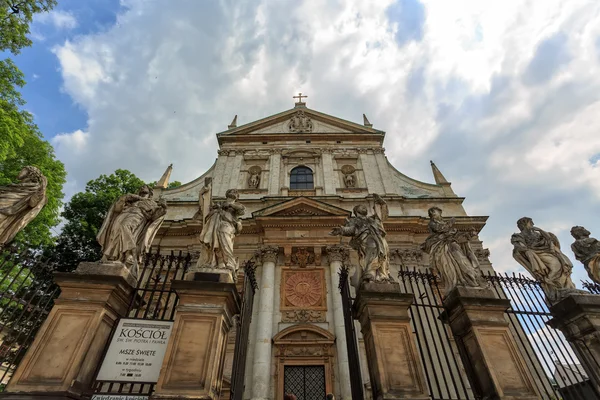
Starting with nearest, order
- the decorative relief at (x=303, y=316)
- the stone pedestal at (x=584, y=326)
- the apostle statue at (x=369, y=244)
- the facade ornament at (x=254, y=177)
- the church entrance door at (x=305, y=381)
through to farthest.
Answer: the stone pedestal at (x=584, y=326) → the apostle statue at (x=369, y=244) → the church entrance door at (x=305, y=381) → the decorative relief at (x=303, y=316) → the facade ornament at (x=254, y=177)

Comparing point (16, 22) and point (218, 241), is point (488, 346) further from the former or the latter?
point (16, 22)

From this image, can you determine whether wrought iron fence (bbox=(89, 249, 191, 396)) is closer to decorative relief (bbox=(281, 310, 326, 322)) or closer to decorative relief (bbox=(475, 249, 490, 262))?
decorative relief (bbox=(281, 310, 326, 322))

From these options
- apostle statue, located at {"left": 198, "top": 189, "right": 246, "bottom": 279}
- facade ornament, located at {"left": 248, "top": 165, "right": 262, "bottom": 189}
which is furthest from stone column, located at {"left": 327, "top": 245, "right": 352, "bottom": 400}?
apostle statue, located at {"left": 198, "top": 189, "right": 246, "bottom": 279}

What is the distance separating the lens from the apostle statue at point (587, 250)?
6758 millimetres

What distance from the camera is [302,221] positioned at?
14008 millimetres

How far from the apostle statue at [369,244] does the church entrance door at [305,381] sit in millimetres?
6309

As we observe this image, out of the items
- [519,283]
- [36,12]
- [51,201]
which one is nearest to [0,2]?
[36,12]

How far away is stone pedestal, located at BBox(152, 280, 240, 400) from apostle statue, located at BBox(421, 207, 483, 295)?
3870mm

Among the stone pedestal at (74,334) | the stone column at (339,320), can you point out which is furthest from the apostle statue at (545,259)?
the stone pedestal at (74,334)

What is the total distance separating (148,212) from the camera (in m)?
5.91

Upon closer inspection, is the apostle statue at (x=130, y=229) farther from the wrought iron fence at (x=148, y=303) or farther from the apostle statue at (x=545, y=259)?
the apostle statue at (x=545, y=259)

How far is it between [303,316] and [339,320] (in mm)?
1321

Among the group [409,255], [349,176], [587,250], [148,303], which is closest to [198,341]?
[148,303]

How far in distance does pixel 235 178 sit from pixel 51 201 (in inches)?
315
